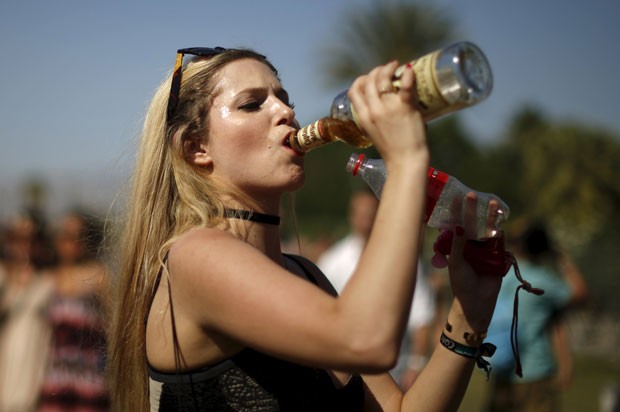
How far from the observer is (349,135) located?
2.11 m

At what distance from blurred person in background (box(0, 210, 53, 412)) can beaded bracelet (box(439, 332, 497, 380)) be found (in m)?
4.92

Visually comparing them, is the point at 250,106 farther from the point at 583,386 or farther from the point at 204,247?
the point at 583,386

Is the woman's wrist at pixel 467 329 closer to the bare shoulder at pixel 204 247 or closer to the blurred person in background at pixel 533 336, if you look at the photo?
the bare shoulder at pixel 204 247

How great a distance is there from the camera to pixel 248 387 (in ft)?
6.42

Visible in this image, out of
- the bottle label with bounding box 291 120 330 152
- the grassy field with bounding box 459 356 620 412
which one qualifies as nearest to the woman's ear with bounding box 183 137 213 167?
the bottle label with bounding box 291 120 330 152

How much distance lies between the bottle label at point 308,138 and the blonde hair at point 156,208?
24 cm

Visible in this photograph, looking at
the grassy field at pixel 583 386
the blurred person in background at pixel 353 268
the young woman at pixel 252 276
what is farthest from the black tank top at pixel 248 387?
the grassy field at pixel 583 386

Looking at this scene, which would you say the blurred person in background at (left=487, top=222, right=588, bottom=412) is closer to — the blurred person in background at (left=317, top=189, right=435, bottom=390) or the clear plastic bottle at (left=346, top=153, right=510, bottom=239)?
the blurred person in background at (left=317, top=189, right=435, bottom=390)

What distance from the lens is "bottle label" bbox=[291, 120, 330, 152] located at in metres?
2.09

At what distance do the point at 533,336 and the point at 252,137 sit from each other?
532cm

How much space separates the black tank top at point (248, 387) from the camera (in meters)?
1.96

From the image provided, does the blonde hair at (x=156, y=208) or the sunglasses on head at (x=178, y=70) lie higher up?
the sunglasses on head at (x=178, y=70)

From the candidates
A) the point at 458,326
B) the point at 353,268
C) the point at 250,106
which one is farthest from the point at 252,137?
the point at 353,268

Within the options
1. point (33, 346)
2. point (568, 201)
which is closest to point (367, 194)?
point (33, 346)
